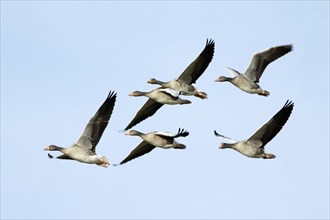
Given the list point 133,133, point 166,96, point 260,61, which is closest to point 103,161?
point 133,133

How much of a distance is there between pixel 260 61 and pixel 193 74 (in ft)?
9.66

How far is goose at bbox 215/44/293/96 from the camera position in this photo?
30672 millimetres

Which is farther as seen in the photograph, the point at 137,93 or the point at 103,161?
the point at 137,93

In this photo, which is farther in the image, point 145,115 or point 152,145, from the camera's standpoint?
point 145,115

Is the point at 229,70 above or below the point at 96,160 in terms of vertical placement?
above

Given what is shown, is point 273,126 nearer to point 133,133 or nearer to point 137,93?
point 133,133

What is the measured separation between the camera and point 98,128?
1086 inches

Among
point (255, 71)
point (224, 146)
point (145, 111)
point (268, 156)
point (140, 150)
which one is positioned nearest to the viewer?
point (268, 156)

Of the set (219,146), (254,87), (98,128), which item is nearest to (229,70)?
(254,87)

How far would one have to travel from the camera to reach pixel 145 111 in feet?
105

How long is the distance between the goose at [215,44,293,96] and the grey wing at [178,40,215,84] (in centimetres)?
175

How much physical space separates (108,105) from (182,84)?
2.62 m

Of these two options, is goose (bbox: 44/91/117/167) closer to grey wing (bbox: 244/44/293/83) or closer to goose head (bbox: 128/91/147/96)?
goose head (bbox: 128/91/147/96)

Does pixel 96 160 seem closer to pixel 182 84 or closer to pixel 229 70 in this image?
pixel 182 84
